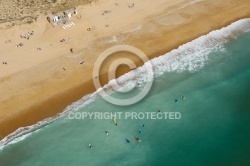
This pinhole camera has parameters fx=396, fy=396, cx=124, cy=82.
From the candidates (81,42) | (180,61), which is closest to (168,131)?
(180,61)

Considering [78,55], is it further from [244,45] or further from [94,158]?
[244,45]

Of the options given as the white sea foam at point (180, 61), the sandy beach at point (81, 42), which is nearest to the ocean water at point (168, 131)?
the white sea foam at point (180, 61)

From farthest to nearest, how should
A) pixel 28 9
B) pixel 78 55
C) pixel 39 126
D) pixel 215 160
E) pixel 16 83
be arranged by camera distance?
pixel 28 9 < pixel 78 55 < pixel 16 83 < pixel 39 126 < pixel 215 160

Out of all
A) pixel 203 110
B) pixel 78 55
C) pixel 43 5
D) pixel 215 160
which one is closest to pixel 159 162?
pixel 215 160

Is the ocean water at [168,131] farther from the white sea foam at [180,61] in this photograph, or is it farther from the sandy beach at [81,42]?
the sandy beach at [81,42]

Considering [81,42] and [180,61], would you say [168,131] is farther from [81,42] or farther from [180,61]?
[81,42]

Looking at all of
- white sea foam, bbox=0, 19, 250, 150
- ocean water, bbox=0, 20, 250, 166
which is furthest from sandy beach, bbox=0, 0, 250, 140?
ocean water, bbox=0, 20, 250, 166
